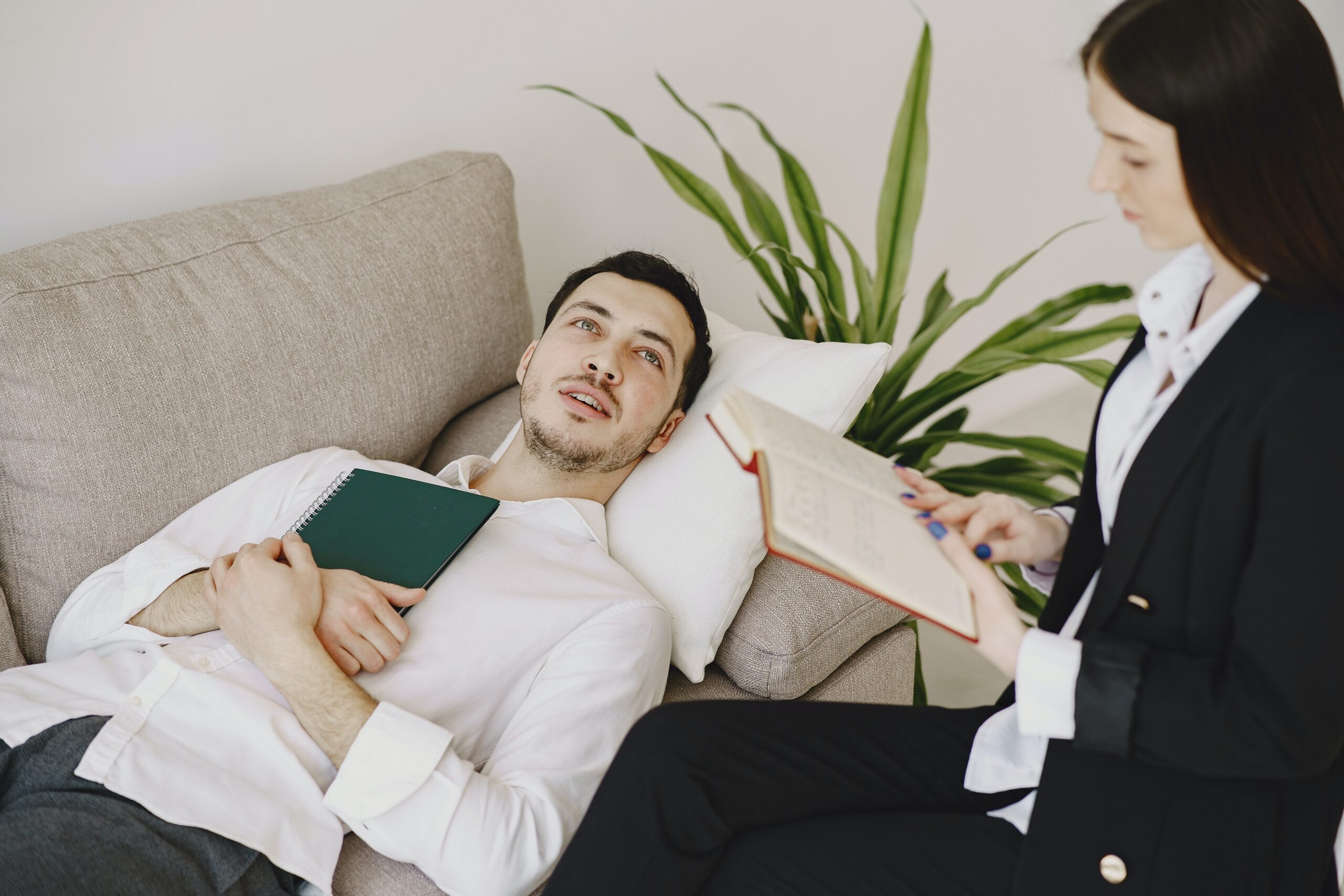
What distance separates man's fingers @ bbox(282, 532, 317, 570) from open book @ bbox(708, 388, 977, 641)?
0.61 metres

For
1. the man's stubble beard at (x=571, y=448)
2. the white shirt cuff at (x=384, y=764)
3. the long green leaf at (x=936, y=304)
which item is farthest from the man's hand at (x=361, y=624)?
the long green leaf at (x=936, y=304)

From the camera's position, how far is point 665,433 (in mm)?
1611

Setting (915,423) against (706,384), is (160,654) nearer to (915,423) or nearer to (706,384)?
(706,384)

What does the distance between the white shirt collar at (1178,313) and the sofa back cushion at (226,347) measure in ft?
3.65

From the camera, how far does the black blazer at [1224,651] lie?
816 mm

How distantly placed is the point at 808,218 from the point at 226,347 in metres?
1.07

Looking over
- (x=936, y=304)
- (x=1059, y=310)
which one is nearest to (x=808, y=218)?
(x=936, y=304)

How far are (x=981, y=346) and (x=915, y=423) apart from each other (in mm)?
201

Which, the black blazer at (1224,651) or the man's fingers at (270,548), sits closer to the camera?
the black blazer at (1224,651)

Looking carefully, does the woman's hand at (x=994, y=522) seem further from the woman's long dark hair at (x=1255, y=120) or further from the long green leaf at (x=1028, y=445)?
the long green leaf at (x=1028, y=445)

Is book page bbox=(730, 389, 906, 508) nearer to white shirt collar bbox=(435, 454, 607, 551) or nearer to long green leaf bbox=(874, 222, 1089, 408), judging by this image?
white shirt collar bbox=(435, 454, 607, 551)

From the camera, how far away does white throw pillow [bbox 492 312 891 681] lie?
56.9 inches

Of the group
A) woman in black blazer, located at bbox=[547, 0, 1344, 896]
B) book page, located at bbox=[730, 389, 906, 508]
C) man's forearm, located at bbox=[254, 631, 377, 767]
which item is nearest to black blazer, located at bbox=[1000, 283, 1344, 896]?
woman in black blazer, located at bbox=[547, 0, 1344, 896]

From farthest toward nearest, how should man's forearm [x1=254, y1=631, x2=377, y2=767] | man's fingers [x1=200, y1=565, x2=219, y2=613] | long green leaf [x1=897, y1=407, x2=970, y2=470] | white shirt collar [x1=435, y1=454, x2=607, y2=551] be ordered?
long green leaf [x1=897, y1=407, x2=970, y2=470], white shirt collar [x1=435, y1=454, x2=607, y2=551], man's fingers [x1=200, y1=565, x2=219, y2=613], man's forearm [x1=254, y1=631, x2=377, y2=767]
